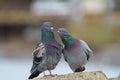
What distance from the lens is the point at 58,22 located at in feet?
85.7

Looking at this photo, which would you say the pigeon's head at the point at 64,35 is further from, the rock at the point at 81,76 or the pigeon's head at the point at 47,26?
the rock at the point at 81,76

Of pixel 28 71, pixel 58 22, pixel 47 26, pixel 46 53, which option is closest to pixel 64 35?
pixel 47 26

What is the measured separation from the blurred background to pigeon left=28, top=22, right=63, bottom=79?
1581 cm

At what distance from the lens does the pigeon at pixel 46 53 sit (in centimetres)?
571

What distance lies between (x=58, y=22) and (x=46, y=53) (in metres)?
20.3

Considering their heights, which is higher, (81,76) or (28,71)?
(81,76)

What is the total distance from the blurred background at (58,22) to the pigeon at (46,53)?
15.8m

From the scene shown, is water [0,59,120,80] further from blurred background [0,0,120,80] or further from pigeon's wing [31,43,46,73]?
blurred background [0,0,120,80]

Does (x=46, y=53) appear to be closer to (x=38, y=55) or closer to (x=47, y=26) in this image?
(x=38, y=55)

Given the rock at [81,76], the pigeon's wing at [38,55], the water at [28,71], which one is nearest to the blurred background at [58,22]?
the water at [28,71]

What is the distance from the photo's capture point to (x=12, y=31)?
28.1 m

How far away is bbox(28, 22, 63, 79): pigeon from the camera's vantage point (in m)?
5.71

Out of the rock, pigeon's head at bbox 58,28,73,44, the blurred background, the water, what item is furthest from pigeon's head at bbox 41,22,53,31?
the blurred background

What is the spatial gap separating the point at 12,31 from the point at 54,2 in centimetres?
237
